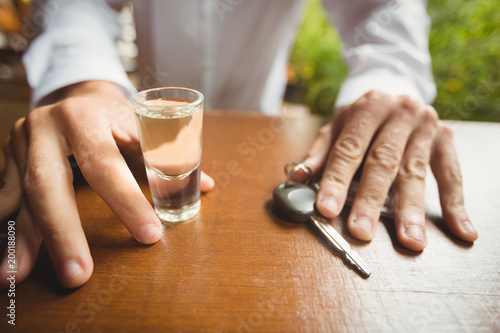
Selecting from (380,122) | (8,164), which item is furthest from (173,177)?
(380,122)

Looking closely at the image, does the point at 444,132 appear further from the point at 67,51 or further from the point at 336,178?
the point at 67,51

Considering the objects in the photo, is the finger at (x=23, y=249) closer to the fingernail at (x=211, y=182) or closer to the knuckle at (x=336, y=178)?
the fingernail at (x=211, y=182)

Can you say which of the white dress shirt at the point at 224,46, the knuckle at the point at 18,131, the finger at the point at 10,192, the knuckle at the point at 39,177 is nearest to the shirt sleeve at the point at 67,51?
the white dress shirt at the point at 224,46

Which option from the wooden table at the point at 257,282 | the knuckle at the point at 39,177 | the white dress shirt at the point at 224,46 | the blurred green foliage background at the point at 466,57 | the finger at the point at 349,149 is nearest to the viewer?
the wooden table at the point at 257,282

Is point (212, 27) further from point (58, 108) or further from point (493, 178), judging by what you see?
point (493, 178)

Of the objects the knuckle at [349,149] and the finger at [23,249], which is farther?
the knuckle at [349,149]
